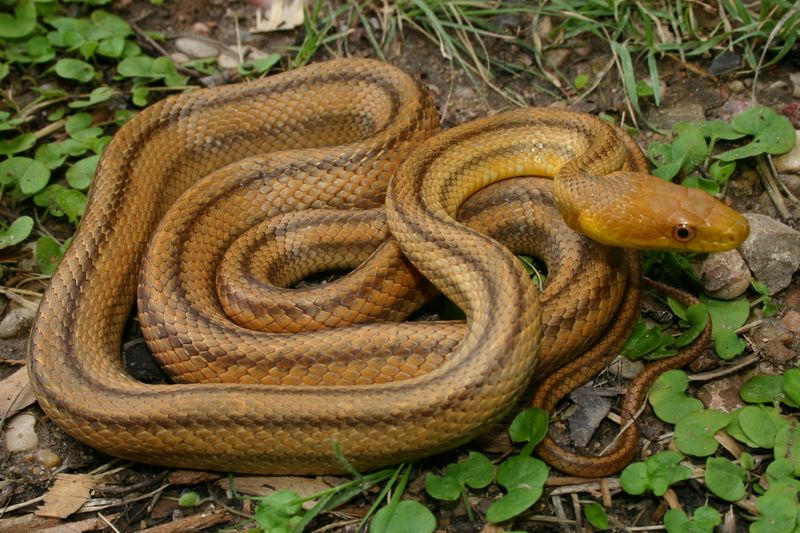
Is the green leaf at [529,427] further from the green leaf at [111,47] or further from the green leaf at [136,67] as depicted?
the green leaf at [111,47]

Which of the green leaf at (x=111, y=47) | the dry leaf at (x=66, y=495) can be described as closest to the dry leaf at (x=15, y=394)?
the dry leaf at (x=66, y=495)

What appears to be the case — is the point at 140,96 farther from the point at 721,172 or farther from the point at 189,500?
the point at 721,172

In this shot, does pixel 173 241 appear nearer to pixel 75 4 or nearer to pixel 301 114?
pixel 301 114

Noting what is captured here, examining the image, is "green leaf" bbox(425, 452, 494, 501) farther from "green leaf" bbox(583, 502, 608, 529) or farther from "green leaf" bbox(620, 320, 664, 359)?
"green leaf" bbox(620, 320, 664, 359)

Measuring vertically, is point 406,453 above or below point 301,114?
below

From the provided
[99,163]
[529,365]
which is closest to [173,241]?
[99,163]
